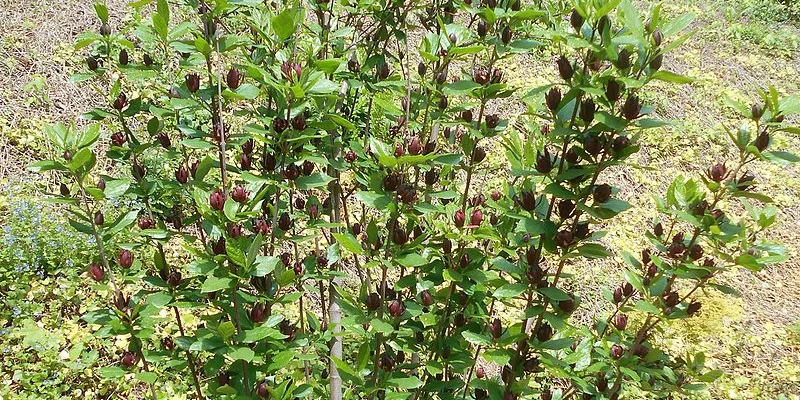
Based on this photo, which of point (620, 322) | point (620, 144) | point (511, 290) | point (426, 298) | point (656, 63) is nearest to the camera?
point (656, 63)

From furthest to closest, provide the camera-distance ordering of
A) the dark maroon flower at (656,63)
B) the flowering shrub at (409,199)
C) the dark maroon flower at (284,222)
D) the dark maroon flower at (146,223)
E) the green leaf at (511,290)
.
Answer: the dark maroon flower at (146,223), the dark maroon flower at (284,222), the green leaf at (511,290), the flowering shrub at (409,199), the dark maroon flower at (656,63)

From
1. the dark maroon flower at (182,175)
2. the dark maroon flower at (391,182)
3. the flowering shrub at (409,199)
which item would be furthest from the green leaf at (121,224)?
the dark maroon flower at (391,182)

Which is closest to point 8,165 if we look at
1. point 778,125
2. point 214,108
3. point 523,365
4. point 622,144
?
point 214,108

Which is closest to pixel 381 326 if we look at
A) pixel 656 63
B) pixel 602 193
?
pixel 602 193

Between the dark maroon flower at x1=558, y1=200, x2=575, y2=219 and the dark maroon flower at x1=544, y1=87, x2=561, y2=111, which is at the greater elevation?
the dark maroon flower at x1=544, y1=87, x2=561, y2=111

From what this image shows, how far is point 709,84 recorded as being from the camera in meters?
6.19

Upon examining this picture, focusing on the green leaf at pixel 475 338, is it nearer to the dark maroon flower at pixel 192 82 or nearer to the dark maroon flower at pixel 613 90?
the dark maroon flower at pixel 613 90

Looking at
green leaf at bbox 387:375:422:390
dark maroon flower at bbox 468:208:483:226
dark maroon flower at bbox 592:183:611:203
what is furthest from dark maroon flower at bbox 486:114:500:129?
green leaf at bbox 387:375:422:390

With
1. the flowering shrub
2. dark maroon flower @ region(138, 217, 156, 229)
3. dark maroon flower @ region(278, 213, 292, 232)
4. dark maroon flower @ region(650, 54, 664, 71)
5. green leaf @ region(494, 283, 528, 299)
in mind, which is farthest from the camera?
dark maroon flower @ region(138, 217, 156, 229)

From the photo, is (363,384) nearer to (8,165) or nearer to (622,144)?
(622,144)

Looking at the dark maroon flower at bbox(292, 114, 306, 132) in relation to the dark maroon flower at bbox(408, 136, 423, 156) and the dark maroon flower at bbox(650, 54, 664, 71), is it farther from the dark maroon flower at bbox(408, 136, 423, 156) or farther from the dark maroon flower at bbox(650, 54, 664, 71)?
the dark maroon flower at bbox(650, 54, 664, 71)

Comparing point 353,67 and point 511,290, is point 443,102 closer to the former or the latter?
point 353,67

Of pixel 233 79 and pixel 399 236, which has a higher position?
pixel 233 79

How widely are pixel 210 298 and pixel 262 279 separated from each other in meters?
0.15
